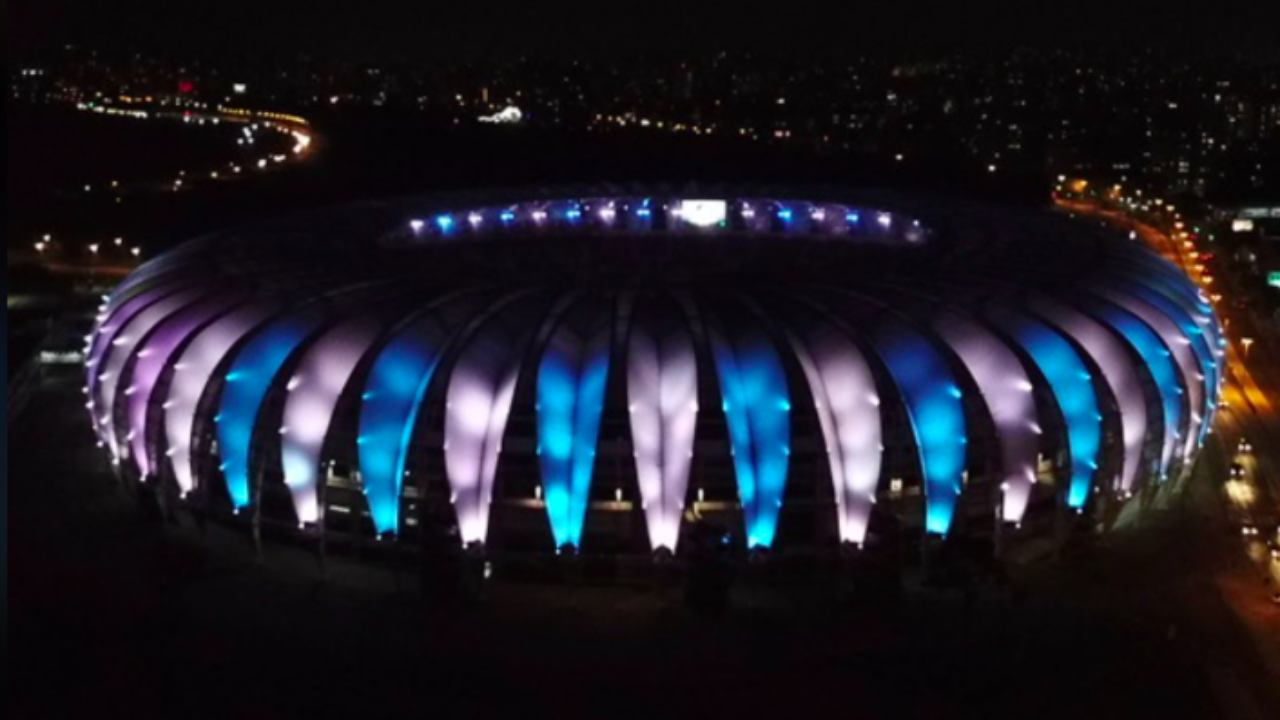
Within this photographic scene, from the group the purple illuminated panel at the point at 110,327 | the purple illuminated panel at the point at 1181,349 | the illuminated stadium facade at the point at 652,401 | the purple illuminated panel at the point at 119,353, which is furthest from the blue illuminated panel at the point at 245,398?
the purple illuminated panel at the point at 1181,349

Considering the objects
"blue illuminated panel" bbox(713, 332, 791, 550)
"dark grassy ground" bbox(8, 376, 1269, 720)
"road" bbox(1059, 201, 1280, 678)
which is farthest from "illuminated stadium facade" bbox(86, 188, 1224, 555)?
"road" bbox(1059, 201, 1280, 678)

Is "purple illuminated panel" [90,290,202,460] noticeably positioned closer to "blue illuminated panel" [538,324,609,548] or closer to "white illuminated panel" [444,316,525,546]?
"white illuminated panel" [444,316,525,546]

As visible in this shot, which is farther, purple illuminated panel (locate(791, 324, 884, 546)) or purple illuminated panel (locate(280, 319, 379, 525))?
purple illuminated panel (locate(280, 319, 379, 525))

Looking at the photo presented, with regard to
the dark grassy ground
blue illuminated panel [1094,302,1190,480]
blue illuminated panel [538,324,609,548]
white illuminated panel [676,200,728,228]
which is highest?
white illuminated panel [676,200,728,228]

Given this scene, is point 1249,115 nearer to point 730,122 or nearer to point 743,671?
point 730,122

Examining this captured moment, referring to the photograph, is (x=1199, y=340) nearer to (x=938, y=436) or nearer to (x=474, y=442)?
(x=938, y=436)

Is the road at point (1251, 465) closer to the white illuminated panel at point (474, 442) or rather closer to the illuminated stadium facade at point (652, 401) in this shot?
the illuminated stadium facade at point (652, 401)
